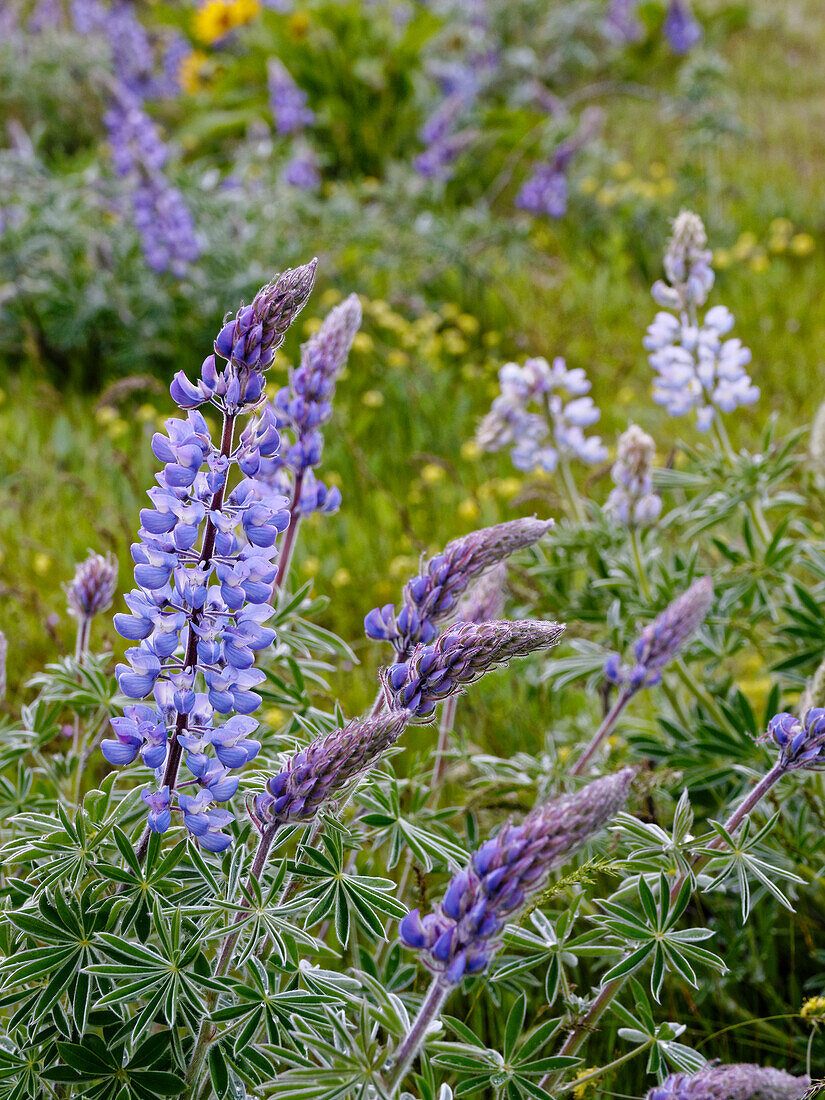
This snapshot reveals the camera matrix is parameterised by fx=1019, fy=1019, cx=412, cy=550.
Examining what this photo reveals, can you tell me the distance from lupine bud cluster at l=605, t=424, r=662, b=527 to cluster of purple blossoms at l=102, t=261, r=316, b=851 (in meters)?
0.99

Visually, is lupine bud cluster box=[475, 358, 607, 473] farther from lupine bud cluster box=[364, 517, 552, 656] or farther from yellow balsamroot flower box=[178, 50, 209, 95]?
yellow balsamroot flower box=[178, 50, 209, 95]

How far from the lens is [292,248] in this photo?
4500 millimetres

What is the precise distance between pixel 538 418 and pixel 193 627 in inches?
53.9

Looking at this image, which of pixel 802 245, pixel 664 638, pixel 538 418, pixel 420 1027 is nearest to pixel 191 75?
pixel 802 245

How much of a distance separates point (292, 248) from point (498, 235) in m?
1.01

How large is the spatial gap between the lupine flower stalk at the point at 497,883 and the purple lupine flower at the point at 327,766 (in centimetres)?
15

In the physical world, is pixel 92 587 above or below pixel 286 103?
below

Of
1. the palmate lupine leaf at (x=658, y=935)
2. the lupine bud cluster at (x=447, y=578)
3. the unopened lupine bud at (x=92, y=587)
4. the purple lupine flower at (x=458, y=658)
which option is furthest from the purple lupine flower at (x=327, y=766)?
the unopened lupine bud at (x=92, y=587)

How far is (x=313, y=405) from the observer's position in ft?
5.39

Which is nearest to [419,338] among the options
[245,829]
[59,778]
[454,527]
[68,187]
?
[454,527]

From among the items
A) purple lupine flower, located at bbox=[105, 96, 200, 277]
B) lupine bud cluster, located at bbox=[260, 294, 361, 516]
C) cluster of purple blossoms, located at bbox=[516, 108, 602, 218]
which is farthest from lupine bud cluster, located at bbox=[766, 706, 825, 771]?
cluster of purple blossoms, located at bbox=[516, 108, 602, 218]

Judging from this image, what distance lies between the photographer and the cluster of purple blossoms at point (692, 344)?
6.80 ft

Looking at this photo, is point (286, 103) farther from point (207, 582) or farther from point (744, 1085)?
point (744, 1085)

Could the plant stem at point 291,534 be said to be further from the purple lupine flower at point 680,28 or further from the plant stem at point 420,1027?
the purple lupine flower at point 680,28
